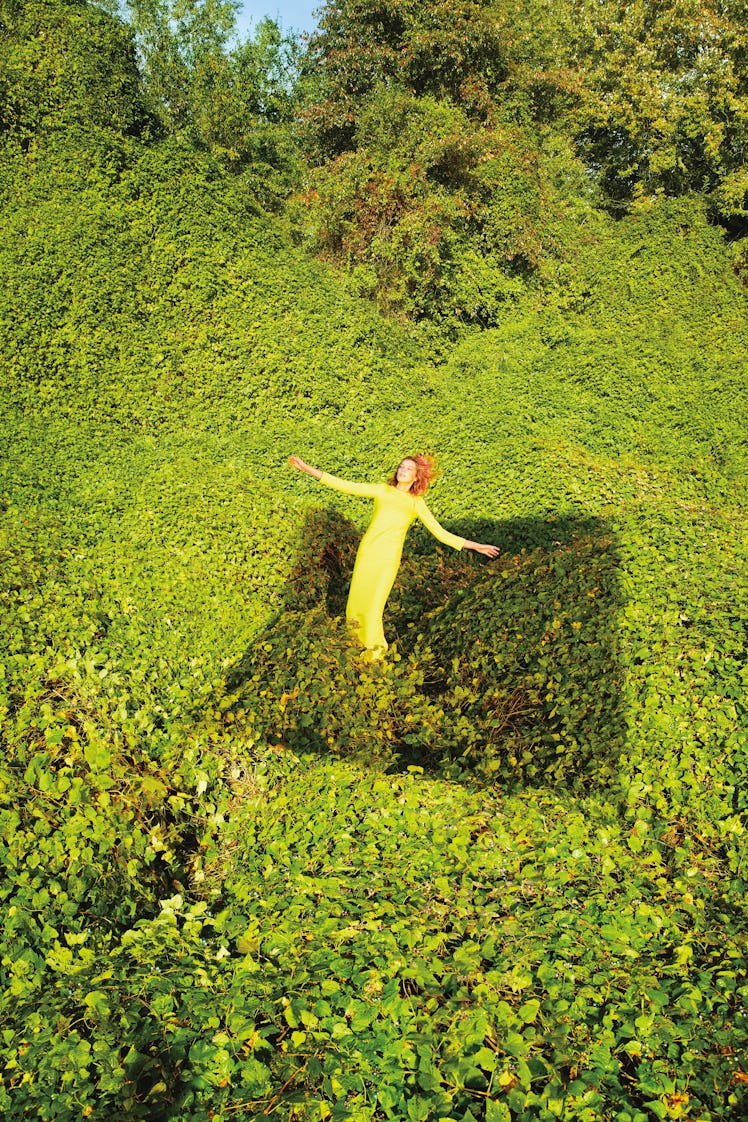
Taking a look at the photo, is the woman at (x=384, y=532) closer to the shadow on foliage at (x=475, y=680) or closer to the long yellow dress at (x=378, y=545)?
the long yellow dress at (x=378, y=545)

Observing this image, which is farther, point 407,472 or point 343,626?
point 343,626

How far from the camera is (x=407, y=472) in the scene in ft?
18.2

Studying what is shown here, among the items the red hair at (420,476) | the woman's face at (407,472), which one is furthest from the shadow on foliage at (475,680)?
the woman's face at (407,472)

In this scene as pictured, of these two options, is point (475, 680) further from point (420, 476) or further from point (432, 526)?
point (420, 476)

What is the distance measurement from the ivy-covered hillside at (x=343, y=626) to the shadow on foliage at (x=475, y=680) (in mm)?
36

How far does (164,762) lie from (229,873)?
3.65 feet

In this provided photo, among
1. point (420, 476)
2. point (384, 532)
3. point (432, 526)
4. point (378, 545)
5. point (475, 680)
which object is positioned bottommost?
point (475, 680)

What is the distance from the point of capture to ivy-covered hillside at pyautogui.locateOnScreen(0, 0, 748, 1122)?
9.83 feet

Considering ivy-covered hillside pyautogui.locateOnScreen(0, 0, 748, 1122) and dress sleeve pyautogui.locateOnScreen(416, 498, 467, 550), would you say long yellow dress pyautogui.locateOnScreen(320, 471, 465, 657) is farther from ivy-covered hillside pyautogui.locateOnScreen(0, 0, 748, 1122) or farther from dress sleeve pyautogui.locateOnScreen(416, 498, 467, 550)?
ivy-covered hillside pyautogui.locateOnScreen(0, 0, 748, 1122)

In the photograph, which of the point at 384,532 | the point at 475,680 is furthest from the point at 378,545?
the point at 475,680

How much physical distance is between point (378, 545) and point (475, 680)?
123 cm

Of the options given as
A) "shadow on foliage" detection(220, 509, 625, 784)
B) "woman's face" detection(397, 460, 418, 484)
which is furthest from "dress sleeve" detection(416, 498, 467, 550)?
"shadow on foliage" detection(220, 509, 625, 784)

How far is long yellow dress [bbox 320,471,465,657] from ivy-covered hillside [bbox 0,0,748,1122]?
39 cm

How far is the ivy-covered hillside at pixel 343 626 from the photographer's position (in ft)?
9.83
